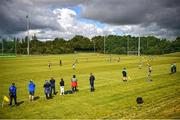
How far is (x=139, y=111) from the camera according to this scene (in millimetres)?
20000

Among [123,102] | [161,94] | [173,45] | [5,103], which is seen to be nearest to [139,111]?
[123,102]

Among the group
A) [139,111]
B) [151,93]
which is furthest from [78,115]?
[151,93]

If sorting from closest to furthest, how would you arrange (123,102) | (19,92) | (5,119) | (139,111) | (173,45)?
(5,119)
(139,111)
(123,102)
(19,92)
(173,45)

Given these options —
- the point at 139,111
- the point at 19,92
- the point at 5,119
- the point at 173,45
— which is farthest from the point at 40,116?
the point at 173,45

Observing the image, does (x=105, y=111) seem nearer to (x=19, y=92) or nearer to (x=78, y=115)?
(x=78, y=115)

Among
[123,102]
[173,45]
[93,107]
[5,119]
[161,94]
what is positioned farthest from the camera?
[173,45]

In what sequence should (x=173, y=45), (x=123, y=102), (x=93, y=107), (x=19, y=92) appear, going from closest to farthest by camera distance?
1. (x=93, y=107)
2. (x=123, y=102)
3. (x=19, y=92)
4. (x=173, y=45)

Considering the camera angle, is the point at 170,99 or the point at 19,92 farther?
the point at 19,92

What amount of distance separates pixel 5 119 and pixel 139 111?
9.97 meters

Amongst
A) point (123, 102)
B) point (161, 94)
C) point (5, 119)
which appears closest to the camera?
point (5, 119)

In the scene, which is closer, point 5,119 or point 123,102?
point 5,119

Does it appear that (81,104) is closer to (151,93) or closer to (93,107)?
(93,107)

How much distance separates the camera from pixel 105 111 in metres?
20.2

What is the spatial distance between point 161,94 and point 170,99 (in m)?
2.19
